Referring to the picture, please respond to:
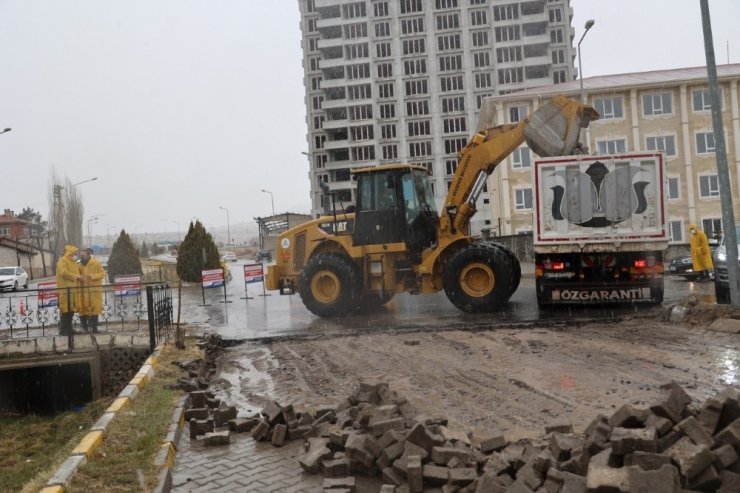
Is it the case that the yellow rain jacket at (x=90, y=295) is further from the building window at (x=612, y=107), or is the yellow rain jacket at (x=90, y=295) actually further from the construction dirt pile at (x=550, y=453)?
the building window at (x=612, y=107)

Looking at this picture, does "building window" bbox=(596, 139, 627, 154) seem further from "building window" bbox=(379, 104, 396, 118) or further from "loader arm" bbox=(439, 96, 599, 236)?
"building window" bbox=(379, 104, 396, 118)

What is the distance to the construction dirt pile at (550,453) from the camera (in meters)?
3.70

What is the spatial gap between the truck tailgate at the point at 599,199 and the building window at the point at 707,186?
37.8 metres

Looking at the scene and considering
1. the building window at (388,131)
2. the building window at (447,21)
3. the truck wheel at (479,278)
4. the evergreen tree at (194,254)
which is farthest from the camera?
the building window at (388,131)

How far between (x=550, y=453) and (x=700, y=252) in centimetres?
1657

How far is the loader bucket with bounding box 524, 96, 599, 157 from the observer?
1264cm

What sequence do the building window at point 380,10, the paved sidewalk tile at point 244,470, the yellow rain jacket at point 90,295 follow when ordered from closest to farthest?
the paved sidewalk tile at point 244,470, the yellow rain jacket at point 90,295, the building window at point 380,10

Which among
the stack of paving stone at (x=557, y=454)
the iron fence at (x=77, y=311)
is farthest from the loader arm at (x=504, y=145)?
the stack of paving stone at (x=557, y=454)

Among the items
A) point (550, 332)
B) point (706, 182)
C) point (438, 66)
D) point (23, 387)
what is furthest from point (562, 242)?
point (438, 66)

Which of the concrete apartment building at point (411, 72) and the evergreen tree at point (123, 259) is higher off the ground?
the concrete apartment building at point (411, 72)

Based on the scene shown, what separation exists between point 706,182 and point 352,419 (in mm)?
46578

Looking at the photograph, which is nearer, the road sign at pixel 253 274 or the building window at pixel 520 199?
the road sign at pixel 253 274

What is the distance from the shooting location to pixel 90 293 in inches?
528

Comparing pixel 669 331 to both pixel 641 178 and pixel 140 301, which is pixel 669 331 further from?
pixel 140 301
